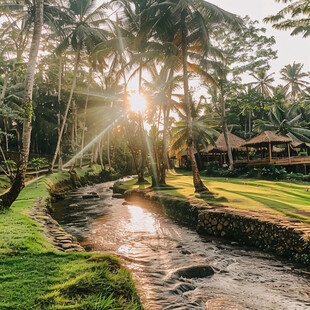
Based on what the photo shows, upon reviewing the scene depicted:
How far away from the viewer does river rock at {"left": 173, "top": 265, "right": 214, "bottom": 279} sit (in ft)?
16.7

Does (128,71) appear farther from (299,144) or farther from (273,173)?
(299,144)

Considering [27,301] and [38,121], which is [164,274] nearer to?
[27,301]

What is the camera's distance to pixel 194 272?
17.0 feet

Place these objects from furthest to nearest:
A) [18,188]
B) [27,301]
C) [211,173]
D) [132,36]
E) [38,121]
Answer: [38,121] → [211,173] → [132,36] → [18,188] → [27,301]

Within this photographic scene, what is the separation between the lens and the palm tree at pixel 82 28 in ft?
65.3

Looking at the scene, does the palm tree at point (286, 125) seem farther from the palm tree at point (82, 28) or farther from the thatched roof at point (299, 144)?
the palm tree at point (82, 28)

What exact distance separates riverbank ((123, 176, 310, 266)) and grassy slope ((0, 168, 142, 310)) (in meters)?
4.31

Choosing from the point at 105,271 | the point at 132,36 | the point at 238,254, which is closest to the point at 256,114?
the point at 132,36

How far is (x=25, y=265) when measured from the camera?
3801 millimetres

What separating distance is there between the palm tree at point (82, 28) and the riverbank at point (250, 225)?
15286mm

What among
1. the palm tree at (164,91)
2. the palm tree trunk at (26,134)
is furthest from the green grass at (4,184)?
the palm tree at (164,91)

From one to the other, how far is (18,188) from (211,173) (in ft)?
72.1

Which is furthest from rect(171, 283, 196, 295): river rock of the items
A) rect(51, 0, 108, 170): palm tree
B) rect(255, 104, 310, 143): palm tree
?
rect(255, 104, 310, 143): palm tree

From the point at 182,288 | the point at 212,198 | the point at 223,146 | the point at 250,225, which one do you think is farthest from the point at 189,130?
Result: the point at 223,146
